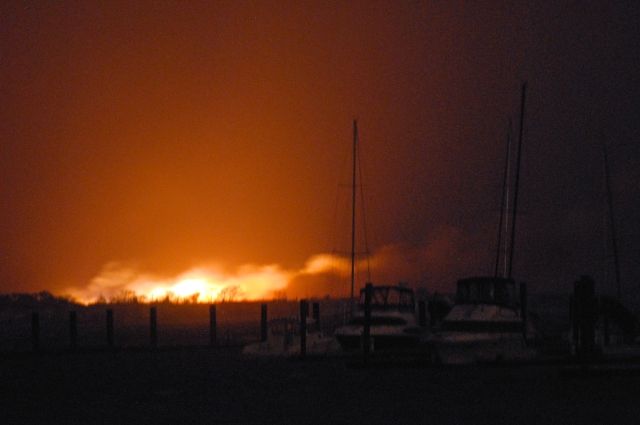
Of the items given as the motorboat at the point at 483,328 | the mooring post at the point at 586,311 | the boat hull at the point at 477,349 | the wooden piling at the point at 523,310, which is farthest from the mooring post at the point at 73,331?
the mooring post at the point at 586,311

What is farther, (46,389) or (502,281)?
(502,281)

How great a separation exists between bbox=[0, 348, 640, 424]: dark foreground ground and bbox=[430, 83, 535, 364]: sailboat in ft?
2.47

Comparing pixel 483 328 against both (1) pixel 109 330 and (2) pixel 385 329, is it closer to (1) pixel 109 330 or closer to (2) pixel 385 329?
(2) pixel 385 329

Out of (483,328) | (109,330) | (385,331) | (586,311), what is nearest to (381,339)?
(385,331)

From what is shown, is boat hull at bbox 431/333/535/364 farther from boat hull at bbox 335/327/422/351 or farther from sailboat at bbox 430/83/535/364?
boat hull at bbox 335/327/422/351

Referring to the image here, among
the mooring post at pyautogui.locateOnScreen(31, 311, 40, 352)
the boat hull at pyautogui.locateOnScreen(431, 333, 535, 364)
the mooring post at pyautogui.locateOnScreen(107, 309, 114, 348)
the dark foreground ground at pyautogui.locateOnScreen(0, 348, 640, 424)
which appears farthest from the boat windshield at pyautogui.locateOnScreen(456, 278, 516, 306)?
the mooring post at pyautogui.locateOnScreen(31, 311, 40, 352)

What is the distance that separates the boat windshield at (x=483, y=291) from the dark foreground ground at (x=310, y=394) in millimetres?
4279

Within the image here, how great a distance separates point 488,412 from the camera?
18.9 m

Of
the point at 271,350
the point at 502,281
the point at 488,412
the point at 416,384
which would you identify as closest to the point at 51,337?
the point at 271,350

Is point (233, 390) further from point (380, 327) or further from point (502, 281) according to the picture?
point (502, 281)

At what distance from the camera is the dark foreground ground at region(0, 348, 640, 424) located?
60.8 ft

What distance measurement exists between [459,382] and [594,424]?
24.5 ft

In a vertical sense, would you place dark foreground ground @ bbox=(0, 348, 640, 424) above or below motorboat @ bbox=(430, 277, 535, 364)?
below

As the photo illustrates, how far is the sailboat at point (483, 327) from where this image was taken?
2870 centimetres
